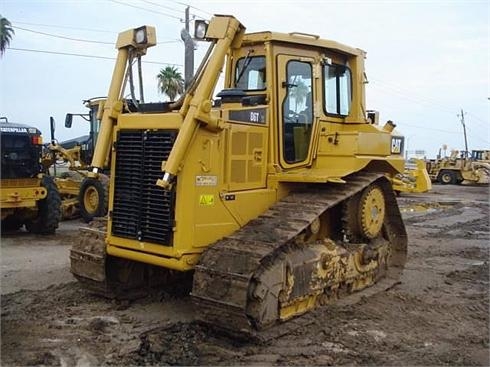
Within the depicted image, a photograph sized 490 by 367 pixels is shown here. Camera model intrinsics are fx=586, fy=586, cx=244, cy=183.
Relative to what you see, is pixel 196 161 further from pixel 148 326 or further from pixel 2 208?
pixel 2 208

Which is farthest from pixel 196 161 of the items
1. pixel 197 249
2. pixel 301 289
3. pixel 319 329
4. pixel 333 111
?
pixel 333 111

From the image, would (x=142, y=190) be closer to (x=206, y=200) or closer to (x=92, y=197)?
(x=206, y=200)

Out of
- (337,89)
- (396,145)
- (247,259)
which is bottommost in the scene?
(247,259)

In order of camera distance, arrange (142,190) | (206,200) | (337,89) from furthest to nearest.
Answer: (337,89) → (142,190) → (206,200)

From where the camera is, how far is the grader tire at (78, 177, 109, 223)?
13.1m

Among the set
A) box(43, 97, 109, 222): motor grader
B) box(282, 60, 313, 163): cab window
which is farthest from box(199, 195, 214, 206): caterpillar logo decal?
box(43, 97, 109, 222): motor grader

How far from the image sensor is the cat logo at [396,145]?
8246 mm

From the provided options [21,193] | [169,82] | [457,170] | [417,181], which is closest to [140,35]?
[21,193]

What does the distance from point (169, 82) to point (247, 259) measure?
1179 inches

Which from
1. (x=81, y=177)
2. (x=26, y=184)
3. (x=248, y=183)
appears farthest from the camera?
(x=81, y=177)

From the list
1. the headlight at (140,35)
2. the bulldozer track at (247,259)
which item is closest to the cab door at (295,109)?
the bulldozer track at (247,259)

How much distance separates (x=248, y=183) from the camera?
20.9 ft

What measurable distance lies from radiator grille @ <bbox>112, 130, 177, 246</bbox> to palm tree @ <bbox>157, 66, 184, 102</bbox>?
28.1 m

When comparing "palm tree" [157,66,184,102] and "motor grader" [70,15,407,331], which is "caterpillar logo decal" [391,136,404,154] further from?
"palm tree" [157,66,184,102]
